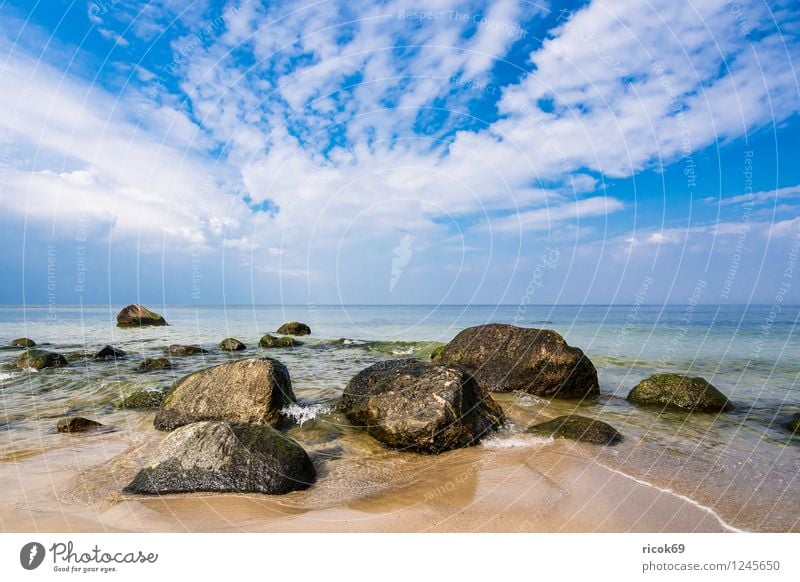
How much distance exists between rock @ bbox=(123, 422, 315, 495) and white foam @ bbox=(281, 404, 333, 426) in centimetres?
320

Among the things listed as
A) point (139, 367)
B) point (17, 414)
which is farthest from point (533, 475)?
point (139, 367)

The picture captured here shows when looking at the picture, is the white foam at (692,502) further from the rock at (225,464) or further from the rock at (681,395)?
the rock at (681,395)

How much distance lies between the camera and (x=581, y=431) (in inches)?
308

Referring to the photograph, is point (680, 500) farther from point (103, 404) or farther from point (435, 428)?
point (103, 404)

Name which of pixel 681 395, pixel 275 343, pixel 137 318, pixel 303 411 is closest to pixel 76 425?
pixel 303 411

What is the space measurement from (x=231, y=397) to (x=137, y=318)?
3872cm

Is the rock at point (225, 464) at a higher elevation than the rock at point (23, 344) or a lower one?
higher

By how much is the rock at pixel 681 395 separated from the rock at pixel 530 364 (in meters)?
1.40

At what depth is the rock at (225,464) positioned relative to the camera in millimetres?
5504

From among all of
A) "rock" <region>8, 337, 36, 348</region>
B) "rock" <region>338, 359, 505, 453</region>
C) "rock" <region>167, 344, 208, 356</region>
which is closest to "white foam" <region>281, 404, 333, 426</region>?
"rock" <region>338, 359, 505, 453</region>

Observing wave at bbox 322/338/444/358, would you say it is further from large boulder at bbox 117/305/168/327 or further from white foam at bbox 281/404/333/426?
large boulder at bbox 117/305/168/327

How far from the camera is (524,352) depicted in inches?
501

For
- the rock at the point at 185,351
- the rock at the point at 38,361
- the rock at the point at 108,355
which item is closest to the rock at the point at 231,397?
the rock at the point at 38,361

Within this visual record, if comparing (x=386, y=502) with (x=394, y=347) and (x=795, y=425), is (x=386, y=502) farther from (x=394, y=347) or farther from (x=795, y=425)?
(x=394, y=347)
